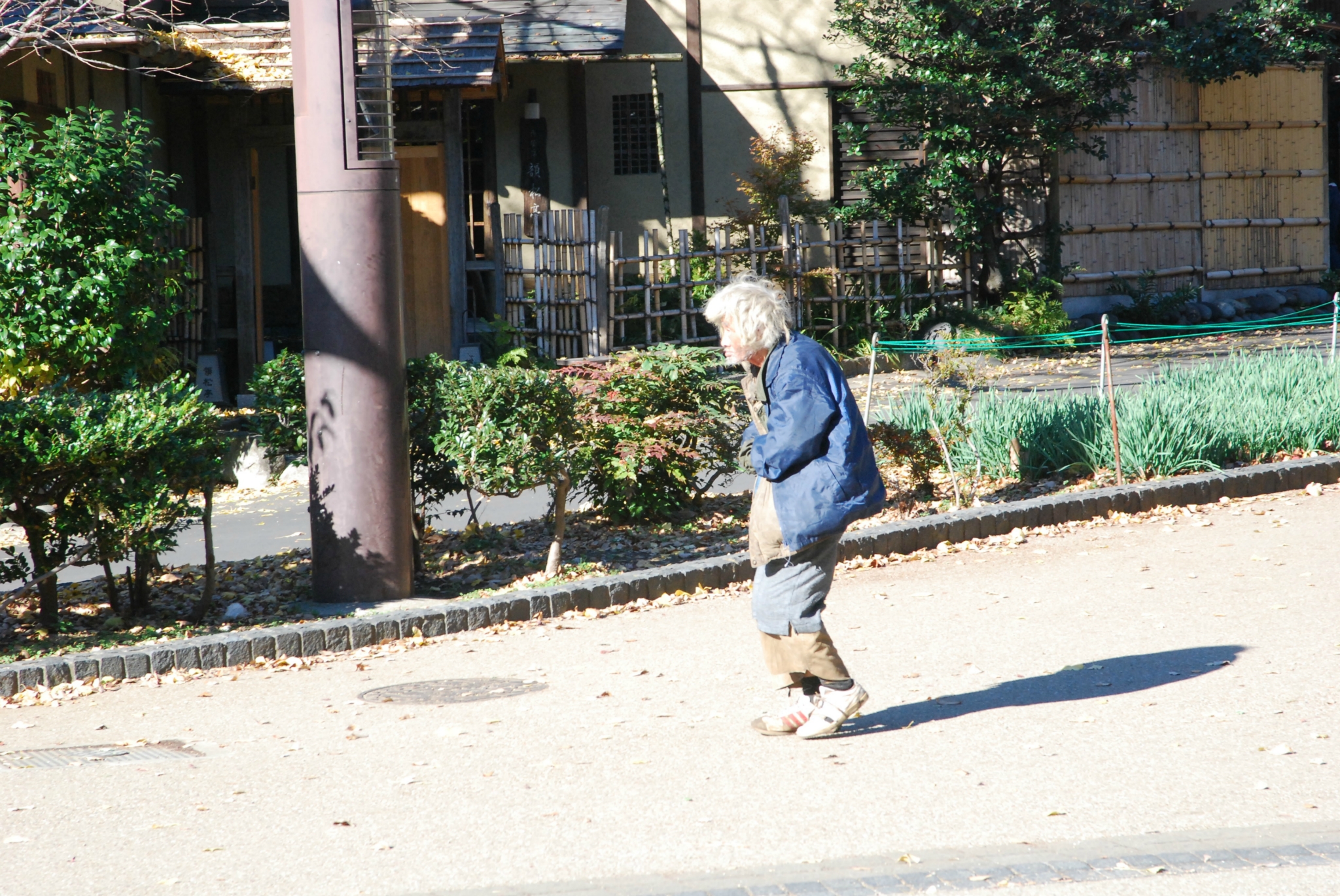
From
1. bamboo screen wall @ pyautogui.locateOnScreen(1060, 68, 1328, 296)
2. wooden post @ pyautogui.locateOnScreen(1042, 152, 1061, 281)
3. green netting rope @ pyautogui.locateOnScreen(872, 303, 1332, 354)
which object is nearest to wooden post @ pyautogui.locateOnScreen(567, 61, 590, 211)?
green netting rope @ pyautogui.locateOnScreen(872, 303, 1332, 354)

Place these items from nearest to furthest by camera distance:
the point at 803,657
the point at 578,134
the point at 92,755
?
the point at 803,657
the point at 92,755
the point at 578,134

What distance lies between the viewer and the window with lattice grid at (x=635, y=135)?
1842 cm

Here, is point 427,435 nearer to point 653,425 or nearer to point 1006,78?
point 653,425

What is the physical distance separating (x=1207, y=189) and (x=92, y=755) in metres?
19.0

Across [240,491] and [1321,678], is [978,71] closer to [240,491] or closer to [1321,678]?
[240,491]

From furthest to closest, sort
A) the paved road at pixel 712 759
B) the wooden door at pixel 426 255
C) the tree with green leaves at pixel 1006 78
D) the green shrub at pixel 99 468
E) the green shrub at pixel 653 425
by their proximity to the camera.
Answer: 1. the tree with green leaves at pixel 1006 78
2. the wooden door at pixel 426 255
3. the green shrub at pixel 653 425
4. the green shrub at pixel 99 468
5. the paved road at pixel 712 759

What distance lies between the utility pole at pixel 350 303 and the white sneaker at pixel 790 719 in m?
2.86

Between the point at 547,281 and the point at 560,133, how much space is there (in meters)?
3.00

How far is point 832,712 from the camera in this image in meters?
4.96

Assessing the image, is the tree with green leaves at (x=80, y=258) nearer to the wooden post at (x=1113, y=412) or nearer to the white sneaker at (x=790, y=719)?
the white sneaker at (x=790, y=719)

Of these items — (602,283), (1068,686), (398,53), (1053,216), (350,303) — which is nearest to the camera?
(1068,686)

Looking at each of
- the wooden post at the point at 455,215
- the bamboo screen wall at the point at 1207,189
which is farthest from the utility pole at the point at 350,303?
the bamboo screen wall at the point at 1207,189

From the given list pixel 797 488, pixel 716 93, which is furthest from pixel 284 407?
pixel 716 93

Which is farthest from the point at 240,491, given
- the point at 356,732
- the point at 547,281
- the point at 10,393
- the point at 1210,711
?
the point at 1210,711
